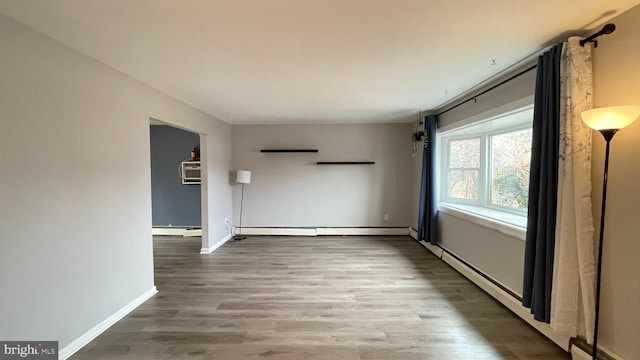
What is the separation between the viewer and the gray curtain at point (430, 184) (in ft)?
14.5

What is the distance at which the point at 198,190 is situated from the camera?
588cm

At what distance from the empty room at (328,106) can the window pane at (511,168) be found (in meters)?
0.03

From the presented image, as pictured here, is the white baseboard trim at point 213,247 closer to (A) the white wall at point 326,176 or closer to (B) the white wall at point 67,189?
(A) the white wall at point 326,176

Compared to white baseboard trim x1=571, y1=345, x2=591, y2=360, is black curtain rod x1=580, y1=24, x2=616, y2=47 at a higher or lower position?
higher

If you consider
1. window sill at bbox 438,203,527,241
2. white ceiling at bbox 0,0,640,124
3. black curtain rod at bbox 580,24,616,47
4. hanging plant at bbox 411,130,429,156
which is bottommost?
window sill at bbox 438,203,527,241

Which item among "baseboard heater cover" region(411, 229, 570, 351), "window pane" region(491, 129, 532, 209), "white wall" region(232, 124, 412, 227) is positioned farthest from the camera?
"white wall" region(232, 124, 412, 227)

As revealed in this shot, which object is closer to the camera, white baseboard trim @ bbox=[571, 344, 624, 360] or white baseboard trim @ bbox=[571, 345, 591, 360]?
white baseboard trim @ bbox=[571, 344, 624, 360]

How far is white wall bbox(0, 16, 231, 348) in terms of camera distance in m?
1.67

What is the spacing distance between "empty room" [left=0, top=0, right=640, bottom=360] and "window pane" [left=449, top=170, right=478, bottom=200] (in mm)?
189

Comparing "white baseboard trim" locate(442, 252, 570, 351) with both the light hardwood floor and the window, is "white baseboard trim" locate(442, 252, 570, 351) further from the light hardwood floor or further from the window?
the window

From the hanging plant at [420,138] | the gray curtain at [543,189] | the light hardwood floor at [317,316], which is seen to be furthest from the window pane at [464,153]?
the gray curtain at [543,189]

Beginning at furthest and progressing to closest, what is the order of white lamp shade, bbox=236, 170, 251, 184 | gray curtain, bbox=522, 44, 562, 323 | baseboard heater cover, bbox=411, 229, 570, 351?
white lamp shade, bbox=236, 170, 251, 184 < baseboard heater cover, bbox=411, 229, 570, 351 < gray curtain, bbox=522, 44, 562, 323

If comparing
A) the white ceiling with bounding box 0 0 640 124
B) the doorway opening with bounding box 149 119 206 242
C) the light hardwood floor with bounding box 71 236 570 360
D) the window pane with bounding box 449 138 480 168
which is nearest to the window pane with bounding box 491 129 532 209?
the window pane with bounding box 449 138 480 168
